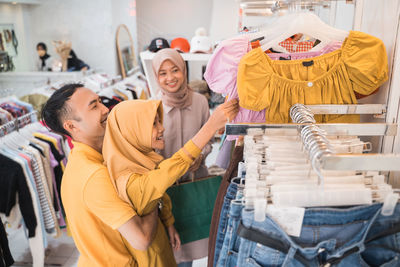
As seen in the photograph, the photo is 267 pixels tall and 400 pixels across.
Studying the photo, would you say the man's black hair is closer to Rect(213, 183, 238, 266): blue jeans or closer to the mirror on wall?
Rect(213, 183, 238, 266): blue jeans

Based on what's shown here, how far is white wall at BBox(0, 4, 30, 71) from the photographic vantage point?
4379 mm

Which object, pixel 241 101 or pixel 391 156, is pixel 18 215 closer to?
pixel 241 101

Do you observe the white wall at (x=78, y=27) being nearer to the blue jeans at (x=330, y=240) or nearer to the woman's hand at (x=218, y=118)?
the woman's hand at (x=218, y=118)

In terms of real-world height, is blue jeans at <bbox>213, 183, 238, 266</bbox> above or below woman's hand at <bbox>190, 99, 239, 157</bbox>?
below

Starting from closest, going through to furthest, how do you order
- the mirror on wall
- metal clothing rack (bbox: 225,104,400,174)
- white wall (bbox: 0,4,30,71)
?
metal clothing rack (bbox: 225,104,400,174) → white wall (bbox: 0,4,30,71) → the mirror on wall

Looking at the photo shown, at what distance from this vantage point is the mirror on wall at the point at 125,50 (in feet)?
16.7

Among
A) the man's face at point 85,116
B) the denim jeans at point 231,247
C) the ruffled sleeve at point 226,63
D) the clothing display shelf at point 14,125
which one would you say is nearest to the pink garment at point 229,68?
the ruffled sleeve at point 226,63

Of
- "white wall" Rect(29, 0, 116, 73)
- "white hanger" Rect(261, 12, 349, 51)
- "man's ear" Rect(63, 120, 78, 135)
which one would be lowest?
"man's ear" Rect(63, 120, 78, 135)

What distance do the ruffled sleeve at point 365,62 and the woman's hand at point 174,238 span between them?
1031 mm

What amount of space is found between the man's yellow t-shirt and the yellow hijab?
5 cm

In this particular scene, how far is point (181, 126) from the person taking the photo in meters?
1.74

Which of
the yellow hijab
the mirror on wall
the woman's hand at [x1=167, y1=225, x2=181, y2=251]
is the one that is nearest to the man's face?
the yellow hijab

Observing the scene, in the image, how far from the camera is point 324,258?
0.69m

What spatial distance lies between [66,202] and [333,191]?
39.0 inches
